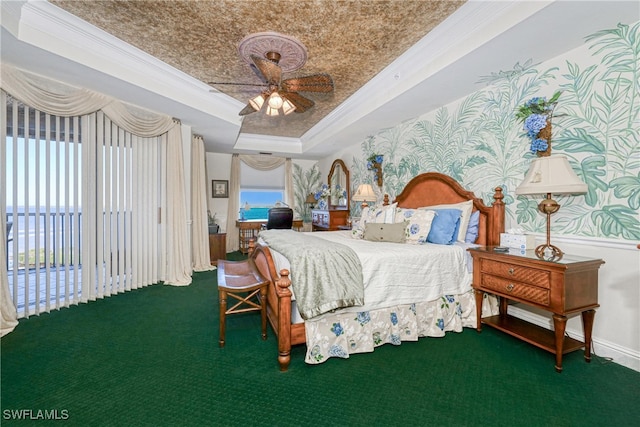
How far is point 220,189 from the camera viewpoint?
22.9 ft

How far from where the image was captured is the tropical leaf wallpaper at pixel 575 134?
198 cm

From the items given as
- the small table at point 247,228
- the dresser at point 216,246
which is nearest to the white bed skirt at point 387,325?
the dresser at point 216,246

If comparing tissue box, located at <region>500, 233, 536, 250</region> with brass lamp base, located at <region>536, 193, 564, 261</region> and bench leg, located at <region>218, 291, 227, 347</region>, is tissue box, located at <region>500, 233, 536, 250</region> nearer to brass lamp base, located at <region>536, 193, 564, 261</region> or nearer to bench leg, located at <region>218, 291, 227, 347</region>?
brass lamp base, located at <region>536, 193, 564, 261</region>

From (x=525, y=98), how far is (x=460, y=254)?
1.57 meters

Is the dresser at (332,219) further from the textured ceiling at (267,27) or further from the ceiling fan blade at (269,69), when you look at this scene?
the ceiling fan blade at (269,69)

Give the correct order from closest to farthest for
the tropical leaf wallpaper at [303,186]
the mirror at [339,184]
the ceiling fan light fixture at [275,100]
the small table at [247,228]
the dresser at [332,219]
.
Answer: the ceiling fan light fixture at [275,100], the dresser at [332,219], the mirror at [339,184], the small table at [247,228], the tropical leaf wallpaper at [303,186]

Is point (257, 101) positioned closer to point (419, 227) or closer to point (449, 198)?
point (419, 227)

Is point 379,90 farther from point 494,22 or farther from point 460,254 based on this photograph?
point 460,254

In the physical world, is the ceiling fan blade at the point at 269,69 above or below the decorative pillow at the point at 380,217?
above

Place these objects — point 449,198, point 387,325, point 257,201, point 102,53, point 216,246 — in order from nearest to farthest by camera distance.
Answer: point 387,325 < point 102,53 < point 449,198 < point 216,246 < point 257,201

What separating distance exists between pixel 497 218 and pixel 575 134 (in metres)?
0.91

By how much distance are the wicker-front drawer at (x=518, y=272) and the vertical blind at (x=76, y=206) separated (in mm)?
4162

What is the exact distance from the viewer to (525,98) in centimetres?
260

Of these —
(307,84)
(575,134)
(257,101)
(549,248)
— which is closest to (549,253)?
(549,248)
